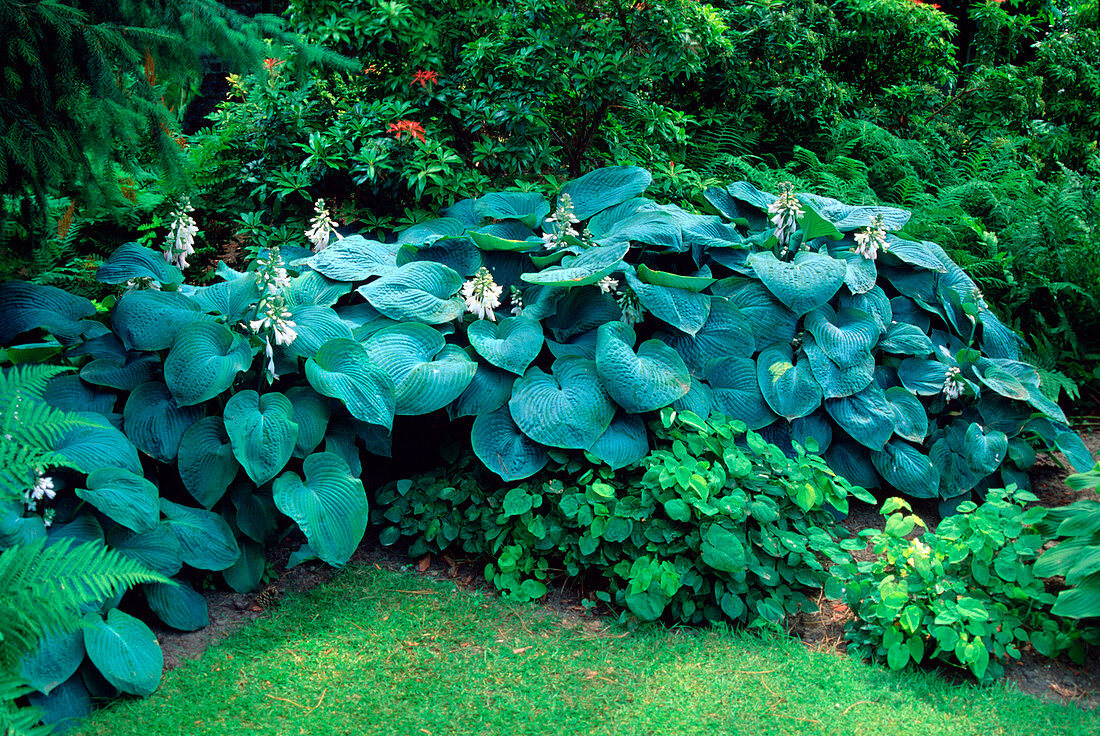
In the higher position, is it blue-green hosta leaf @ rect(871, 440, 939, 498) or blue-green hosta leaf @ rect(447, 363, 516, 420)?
blue-green hosta leaf @ rect(447, 363, 516, 420)

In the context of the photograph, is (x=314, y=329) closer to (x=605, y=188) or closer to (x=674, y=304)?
(x=674, y=304)

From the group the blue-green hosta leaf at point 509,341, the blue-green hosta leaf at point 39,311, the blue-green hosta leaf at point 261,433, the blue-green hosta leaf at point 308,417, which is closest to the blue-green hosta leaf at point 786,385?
the blue-green hosta leaf at point 509,341

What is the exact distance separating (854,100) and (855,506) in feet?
14.9

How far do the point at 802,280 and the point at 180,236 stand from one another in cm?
288

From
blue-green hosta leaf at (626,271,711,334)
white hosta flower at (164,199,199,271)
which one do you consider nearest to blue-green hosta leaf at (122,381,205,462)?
white hosta flower at (164,199,199,271)

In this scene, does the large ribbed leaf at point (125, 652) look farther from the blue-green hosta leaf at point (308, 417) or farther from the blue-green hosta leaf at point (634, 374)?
the blue-green hosta leaf at point (634, 374)

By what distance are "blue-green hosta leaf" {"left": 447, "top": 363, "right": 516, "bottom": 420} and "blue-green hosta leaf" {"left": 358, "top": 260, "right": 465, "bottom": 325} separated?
0.31m

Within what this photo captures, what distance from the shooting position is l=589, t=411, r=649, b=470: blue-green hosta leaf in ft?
10.6

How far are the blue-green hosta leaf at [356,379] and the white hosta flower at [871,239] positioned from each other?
2.51m

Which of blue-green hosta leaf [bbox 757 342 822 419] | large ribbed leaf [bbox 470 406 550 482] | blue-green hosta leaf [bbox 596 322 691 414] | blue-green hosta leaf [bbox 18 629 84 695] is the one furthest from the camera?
blue-green hosta leaf [bbox 757 342 822 419]

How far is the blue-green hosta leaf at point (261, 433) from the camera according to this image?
2.86 m

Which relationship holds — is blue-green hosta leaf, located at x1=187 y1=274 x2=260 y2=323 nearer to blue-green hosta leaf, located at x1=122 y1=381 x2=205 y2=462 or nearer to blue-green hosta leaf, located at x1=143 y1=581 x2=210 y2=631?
blue-green hosta leaf, located at x1=122 y1=381 x2=205 y2=462

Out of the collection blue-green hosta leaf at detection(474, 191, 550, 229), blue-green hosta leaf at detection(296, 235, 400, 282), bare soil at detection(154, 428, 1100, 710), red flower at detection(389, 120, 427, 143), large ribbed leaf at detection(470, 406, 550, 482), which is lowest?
bare soil at detection(154, 428, 1100, 710)

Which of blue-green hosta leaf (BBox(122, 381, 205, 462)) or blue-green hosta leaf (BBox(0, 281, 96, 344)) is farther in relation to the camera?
blue-green hosta leaf (BBox(0, 281, 96, 344))
